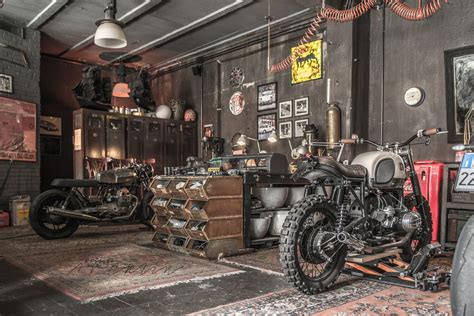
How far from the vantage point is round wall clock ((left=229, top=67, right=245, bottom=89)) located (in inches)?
347

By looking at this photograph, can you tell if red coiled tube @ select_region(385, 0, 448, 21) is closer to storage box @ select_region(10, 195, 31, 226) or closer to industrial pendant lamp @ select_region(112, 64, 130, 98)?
industrial pendant lamp @ select_region(112, 64, 130, 98)

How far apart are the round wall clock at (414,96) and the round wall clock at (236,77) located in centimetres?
379

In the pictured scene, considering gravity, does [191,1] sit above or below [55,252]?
above

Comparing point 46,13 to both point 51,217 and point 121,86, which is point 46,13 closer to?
point 121,86

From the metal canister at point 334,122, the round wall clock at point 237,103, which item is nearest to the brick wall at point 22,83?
the round wall clock at point 237,103

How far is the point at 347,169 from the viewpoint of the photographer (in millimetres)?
3168

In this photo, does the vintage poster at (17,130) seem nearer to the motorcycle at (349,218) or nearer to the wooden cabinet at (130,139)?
the wooden cabinet at (130,139)

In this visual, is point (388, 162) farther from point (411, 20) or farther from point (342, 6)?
point (342, 6)

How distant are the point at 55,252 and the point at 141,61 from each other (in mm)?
7049

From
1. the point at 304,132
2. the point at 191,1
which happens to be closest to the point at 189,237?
the point at 304,132

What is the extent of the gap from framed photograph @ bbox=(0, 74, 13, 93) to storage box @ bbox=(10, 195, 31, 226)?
2.02 metres

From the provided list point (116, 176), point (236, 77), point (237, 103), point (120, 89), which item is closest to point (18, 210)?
point (116, 176)

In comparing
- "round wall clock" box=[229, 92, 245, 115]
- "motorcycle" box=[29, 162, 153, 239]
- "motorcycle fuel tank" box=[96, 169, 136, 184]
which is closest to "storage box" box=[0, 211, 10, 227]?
"motorcycle" box=[29, 162, 153, 239]

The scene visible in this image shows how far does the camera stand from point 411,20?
19.1ft
